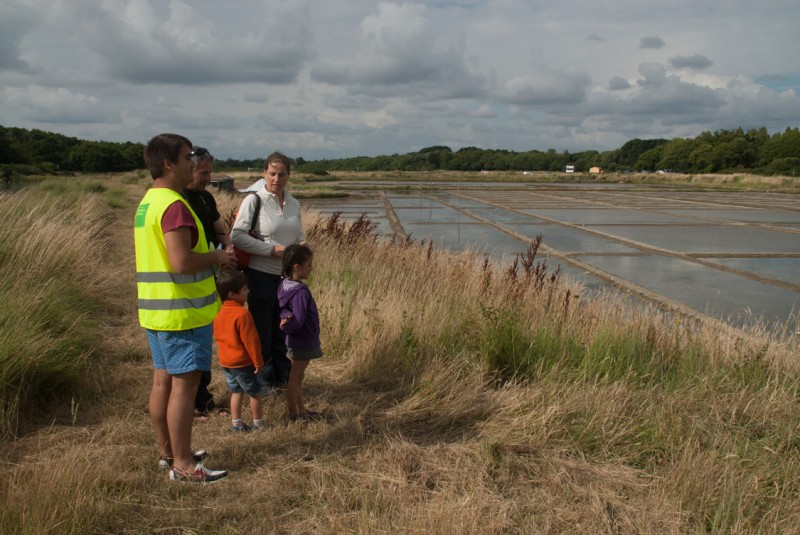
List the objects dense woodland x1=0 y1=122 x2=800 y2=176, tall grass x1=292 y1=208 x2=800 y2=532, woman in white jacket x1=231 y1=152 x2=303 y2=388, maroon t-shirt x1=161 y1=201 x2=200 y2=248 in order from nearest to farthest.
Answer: maroon t-shirt x1=161 y1=201 x2=200 y2=248
tall grass x1=292 y1=208 x2=800 y2=532
woman in white jacket x1=231 y1=152 x2=303 y2=388
dense woodland x1=0 y1=122 x2=800 y2=176

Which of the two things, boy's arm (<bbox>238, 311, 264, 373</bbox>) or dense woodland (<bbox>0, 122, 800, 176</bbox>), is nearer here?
boy's arm (<bbox>238, 311, 264, 373</bbox>)

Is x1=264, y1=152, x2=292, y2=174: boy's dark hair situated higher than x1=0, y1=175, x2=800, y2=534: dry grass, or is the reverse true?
x1=264, y1=152, x2=292, y2=174: boy's dark hair

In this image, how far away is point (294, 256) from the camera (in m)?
4.44

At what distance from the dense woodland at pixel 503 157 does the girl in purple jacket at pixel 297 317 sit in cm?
230

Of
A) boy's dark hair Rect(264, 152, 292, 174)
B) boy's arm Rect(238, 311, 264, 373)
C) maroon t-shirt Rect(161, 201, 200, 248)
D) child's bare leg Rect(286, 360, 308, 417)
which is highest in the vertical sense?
boy's dark hair Rect(264, 152, 292, 174)

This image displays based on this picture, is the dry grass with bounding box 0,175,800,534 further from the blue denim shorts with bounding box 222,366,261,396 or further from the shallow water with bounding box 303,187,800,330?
the shallow water with bounding box 303,187,800,330

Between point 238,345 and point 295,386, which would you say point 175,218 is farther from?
point 295,386

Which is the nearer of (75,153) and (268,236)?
(268,236)

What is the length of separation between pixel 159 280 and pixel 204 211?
1.32 m

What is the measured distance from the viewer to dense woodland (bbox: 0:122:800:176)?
3928 cm

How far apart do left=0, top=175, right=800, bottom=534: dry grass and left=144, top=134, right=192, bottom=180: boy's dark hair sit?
1.59m

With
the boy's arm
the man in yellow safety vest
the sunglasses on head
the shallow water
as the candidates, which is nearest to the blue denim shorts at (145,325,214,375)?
the man in yellow safety vest

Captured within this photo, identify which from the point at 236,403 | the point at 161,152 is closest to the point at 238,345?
the point at 236,403

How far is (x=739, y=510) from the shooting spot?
326 centimetres
